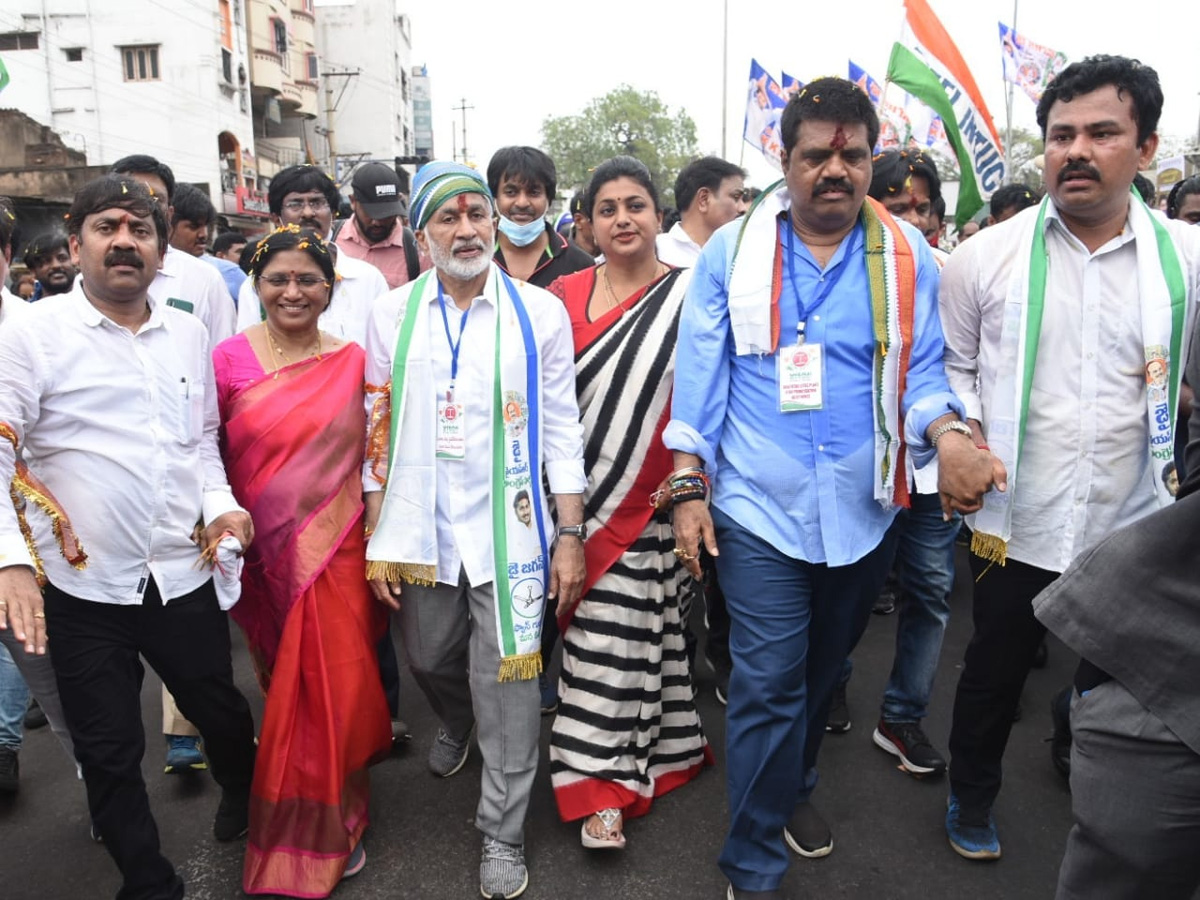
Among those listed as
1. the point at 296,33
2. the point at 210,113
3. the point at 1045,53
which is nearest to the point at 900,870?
the point at 1045,53

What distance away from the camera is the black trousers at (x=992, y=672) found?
248 centimetres

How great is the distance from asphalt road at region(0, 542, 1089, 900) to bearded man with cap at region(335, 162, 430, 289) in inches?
92.6

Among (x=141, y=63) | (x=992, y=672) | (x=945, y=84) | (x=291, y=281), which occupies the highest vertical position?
(x=141, y=63)

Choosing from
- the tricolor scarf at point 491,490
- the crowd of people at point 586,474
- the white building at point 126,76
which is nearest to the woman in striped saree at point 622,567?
the crowd of people at point 586,474

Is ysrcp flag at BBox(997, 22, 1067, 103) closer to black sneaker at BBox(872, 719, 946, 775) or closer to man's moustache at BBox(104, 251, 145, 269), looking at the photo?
black sneaker at BBox(872, 719, 946, 775)

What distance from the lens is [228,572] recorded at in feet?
8.47

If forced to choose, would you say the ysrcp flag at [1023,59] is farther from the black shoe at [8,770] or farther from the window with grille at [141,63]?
Result: the window with grille at [141,63]

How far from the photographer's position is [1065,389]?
2359mm

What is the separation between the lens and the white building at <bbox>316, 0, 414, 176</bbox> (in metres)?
47.2

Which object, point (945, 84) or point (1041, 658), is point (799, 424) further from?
point (945, 84)

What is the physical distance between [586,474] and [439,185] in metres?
1.01

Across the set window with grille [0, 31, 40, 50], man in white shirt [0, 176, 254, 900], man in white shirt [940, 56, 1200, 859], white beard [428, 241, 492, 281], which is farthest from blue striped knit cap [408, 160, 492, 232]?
window with grille [0, 31, 40, 50]

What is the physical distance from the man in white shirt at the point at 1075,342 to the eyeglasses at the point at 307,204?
295cm

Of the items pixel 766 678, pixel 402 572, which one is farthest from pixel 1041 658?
pixel 402 572
